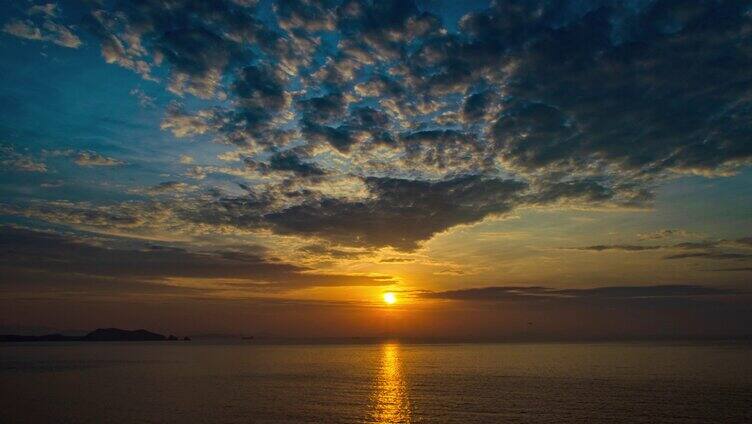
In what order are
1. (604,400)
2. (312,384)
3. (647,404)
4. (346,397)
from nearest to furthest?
(647,404)
(604,400)
(346,397)
(312,384)

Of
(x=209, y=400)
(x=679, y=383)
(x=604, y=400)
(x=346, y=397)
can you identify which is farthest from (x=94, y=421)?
(x=679, y=383)

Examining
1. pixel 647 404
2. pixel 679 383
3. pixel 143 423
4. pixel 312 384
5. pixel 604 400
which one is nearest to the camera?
pixel 143 423

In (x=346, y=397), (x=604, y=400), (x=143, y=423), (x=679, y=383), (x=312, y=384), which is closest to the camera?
(x=143, y=423)

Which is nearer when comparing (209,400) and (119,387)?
(209,400)

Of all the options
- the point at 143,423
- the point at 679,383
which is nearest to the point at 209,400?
the point at 143,423

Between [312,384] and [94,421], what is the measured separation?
46246mm

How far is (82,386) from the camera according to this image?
317 ft

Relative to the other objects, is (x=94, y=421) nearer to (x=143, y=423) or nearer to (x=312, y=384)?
(x=143, y=423)

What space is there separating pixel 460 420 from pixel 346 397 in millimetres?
27068

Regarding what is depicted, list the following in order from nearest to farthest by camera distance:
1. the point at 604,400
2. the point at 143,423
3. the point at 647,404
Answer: the point at 143,423 → the point at 647,404 → the point at 604,400

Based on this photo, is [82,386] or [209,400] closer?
[209,400]

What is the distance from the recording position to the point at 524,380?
104000 millimetres

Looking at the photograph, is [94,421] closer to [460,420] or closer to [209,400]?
[209,400]

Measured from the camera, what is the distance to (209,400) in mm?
77750
